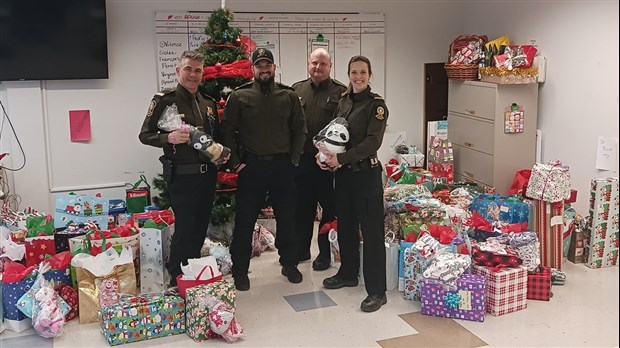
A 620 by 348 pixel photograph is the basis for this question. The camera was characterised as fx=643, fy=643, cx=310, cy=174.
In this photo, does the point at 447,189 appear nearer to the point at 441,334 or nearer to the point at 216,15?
the point at 441,334

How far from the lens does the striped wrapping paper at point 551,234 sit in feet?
14.8

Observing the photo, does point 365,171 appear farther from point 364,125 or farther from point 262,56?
point 262,56

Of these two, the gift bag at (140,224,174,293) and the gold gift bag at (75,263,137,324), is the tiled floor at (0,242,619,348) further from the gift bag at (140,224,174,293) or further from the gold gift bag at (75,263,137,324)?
the gift bag at (140,224,174,293)

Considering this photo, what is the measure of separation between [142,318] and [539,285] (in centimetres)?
242

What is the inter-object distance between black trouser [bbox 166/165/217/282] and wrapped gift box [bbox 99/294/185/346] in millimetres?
525

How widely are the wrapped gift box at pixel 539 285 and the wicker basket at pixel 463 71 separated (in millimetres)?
2313

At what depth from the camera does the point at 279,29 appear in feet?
19.4

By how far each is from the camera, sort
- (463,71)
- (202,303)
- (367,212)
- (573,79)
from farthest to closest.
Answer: (463,71) → (573,79) → (367,212) → (202,303)

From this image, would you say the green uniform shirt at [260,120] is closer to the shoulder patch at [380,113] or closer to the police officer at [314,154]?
the police officer at [314,154]

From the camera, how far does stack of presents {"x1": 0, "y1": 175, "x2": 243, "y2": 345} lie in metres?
3.48

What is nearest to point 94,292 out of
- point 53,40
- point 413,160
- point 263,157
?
point 263,157

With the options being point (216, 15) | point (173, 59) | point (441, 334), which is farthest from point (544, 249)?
point (173, 59)

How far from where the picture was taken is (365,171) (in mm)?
3783

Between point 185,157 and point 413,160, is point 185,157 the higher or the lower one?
the higher one
